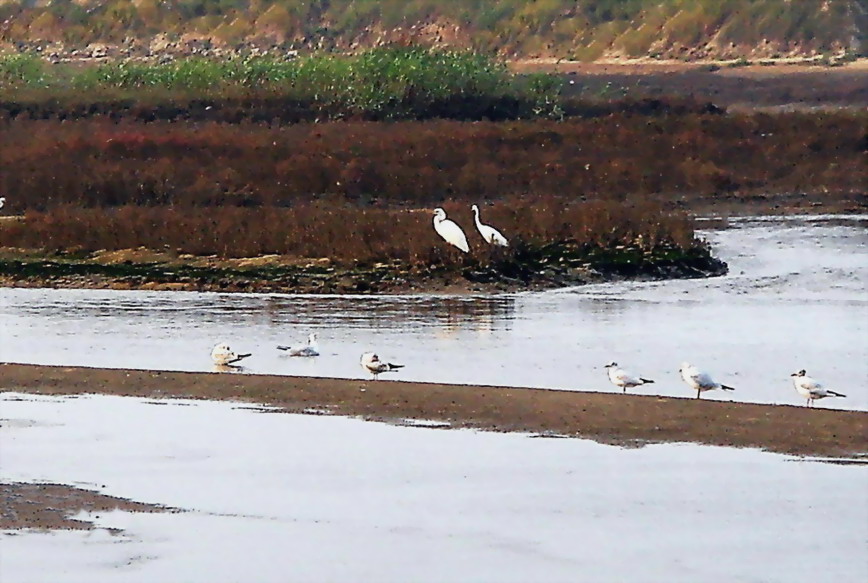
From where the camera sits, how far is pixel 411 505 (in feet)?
44.0

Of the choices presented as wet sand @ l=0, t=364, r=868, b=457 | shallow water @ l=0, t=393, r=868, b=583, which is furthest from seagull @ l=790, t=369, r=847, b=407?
shallow water @ l=0, t=393, r=868, b=583

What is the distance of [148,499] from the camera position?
13531mm

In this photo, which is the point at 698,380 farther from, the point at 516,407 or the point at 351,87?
the point at 351,87

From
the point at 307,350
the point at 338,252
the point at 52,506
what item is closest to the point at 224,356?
the point at 307,350

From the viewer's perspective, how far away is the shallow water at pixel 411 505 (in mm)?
11828

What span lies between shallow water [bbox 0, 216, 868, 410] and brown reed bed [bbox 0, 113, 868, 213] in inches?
398

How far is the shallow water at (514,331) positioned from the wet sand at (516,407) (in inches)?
38.1

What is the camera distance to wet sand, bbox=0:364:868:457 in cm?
1545

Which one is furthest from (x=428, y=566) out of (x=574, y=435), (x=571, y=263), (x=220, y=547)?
(x=571, y=263)

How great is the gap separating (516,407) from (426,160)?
929 inches

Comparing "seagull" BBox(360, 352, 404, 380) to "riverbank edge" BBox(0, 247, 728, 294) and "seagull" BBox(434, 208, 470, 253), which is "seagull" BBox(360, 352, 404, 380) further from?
"seagull" BBox(434, 208, 470, 253)

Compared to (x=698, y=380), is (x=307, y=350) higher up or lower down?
lower down

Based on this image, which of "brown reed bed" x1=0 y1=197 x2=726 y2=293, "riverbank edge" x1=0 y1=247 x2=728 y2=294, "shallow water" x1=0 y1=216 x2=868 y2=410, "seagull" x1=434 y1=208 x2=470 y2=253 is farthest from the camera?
"seagull" x1=434 y1=208 x2=470 y2=253

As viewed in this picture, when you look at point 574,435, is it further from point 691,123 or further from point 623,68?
point 623,68
